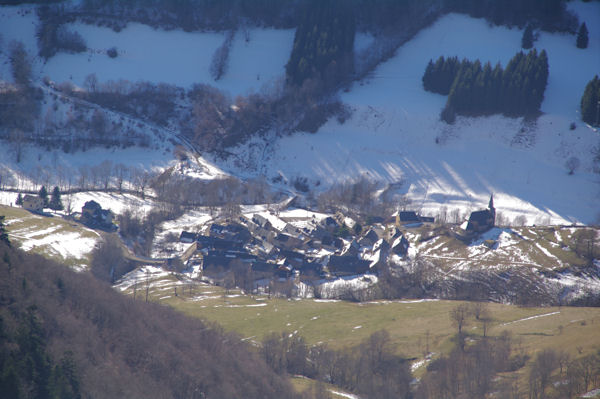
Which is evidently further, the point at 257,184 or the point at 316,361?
the point at 257,184

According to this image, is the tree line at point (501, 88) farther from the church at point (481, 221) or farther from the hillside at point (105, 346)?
the hillside at point (105, 346)

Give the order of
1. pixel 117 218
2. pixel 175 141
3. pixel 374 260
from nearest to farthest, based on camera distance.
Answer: pixel 374 260 < pixel 117 218 < pixel 175 141

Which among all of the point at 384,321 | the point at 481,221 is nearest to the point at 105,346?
the point at 384,321

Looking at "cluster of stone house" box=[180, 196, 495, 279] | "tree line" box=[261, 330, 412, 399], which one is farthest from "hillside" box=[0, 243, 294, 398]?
"cluster of stone house" box=[180, 196, 495, 279]

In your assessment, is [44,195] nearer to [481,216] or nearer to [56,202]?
[56,202]

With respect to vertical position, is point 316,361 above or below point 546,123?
below

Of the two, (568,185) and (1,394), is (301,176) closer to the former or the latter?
(568,185)

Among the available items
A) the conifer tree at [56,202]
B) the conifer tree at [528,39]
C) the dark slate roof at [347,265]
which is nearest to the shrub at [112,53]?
the conifer tree at [56,202]

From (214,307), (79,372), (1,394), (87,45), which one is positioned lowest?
(214,307)

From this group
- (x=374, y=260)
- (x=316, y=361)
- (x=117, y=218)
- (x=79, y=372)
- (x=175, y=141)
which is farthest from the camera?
(x=175, y=141)

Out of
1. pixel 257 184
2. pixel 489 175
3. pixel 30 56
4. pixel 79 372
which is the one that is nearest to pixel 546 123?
pixel 489 175
